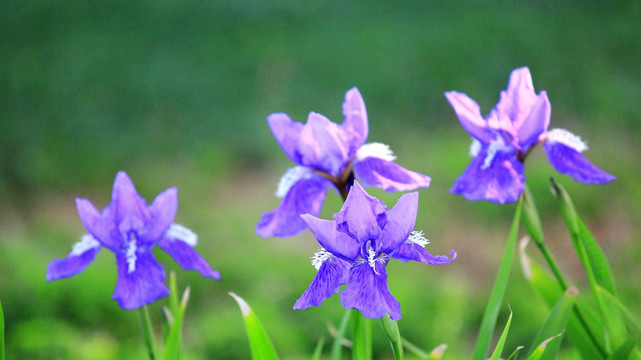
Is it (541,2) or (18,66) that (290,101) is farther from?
(541,2)

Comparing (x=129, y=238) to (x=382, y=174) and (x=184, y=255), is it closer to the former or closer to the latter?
(x=184, y=255)

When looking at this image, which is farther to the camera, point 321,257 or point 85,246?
point 85,246

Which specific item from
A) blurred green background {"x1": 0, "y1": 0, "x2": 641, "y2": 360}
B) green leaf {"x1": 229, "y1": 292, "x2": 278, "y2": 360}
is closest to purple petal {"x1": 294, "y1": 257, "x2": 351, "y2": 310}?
green leaf {"x1": 229, "y1": 292, "x2": 278, "y2": 360}

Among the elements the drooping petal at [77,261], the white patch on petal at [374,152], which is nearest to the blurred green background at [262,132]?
the drooping petal at [77,261]

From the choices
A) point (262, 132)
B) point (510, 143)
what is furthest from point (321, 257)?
point (262, 132)

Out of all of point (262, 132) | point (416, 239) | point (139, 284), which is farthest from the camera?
point (262, 132)

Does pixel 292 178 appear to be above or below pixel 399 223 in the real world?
above

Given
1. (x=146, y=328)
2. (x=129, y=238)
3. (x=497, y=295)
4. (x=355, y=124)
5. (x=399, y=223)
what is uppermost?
(x=355, y=124)
